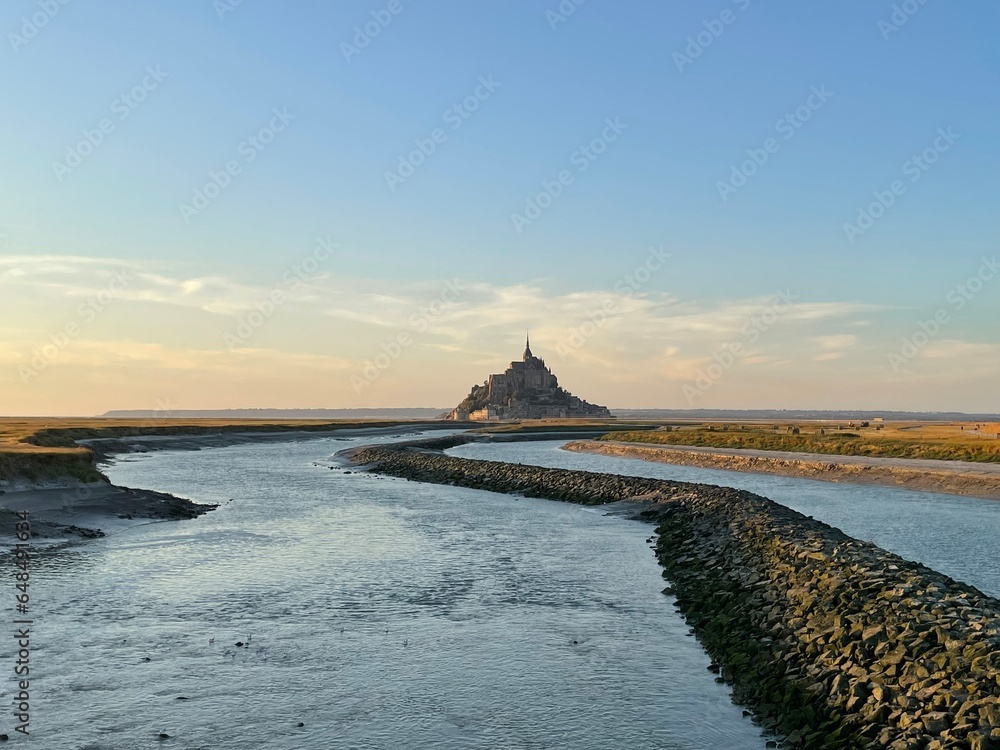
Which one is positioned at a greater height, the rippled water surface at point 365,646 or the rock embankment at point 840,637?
the rock embankment at point 840,637

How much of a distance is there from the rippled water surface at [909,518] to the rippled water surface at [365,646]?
8.37 m

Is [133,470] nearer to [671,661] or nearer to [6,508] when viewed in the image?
[6,508]

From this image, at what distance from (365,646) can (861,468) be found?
4536 centimetres

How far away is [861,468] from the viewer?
51.5 metres

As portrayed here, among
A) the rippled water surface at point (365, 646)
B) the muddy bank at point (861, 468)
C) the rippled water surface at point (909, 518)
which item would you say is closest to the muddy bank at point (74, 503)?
the rippled water surface at point (365, 646)

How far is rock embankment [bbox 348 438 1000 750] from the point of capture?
10.2 m

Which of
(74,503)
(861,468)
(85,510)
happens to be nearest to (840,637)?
(85,510)

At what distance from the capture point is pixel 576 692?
509 inches

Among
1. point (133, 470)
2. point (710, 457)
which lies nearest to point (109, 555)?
point (133, 470)

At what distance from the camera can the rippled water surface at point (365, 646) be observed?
11344 millimetres

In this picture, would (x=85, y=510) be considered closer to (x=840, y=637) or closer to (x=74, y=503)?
(x=74, y=503)

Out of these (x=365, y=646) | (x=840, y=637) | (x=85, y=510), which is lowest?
(x=365, y=646)

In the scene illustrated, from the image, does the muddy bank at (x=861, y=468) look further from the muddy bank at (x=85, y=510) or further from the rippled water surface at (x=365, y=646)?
the muddy bank at (x=85, y=510)

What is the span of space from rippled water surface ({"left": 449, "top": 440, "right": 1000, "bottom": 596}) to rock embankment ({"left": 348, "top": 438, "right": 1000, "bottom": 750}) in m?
2.92
